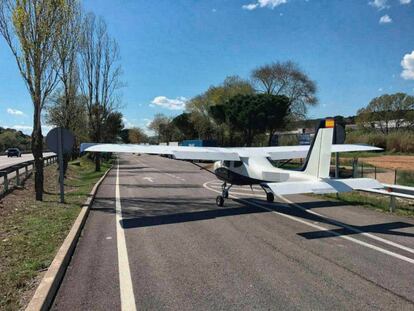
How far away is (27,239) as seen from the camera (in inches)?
306

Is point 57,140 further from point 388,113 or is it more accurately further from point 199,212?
point 388,113

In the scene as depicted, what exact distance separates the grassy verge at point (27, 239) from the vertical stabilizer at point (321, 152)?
20.5 ft

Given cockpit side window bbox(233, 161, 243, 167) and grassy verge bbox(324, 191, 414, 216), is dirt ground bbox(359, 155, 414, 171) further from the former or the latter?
cockpit side window bbox(233, 161, 243, 167)

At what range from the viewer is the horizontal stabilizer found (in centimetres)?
872

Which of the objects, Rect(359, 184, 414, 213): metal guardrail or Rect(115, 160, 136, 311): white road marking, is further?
Rect(359, 184, 414, 213): metal guardrail

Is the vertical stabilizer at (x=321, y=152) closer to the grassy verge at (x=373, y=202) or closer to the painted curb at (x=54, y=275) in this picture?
the grassy verge at (x=373, y=202)

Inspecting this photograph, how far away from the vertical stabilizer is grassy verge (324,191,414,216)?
3.15 metres

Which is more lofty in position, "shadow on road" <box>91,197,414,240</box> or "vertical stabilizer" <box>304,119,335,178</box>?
"vertical stabilizer" <box>304,119,335,178</box>

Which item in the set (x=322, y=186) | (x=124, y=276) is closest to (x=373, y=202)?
(x=322, y=186)

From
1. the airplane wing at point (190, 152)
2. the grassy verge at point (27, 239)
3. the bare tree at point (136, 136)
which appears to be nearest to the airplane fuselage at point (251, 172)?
the airplane wing at point (190, 152)

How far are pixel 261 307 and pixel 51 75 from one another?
11.5m

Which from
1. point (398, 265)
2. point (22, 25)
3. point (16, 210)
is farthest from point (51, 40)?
point (398, 265)

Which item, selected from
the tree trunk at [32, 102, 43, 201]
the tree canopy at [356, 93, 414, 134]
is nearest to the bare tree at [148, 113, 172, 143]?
the tree canopy at [356, 93, 414, 134]

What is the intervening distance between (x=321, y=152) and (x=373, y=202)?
13.7 ft
